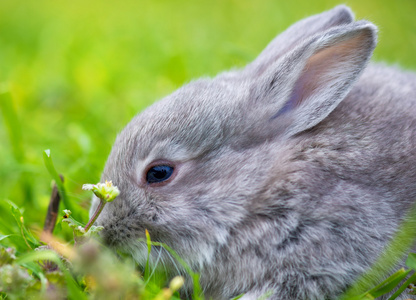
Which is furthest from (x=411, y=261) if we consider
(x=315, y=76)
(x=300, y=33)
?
(x=300, y=33)

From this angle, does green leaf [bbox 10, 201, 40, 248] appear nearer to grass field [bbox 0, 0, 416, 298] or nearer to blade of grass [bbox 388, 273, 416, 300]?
grass field [bbox 0, 0, 416, 298]

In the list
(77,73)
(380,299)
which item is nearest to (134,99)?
(77,73)

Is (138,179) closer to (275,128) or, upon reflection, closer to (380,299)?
(275,128)

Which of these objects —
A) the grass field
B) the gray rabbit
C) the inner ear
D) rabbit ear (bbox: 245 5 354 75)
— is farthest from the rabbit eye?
rabbit ear (bbox: 245 5 354 75)

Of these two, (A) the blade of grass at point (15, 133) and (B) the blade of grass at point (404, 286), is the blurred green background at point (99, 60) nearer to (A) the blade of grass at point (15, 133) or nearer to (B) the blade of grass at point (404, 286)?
(A) the blade of grass at point (15, 133)

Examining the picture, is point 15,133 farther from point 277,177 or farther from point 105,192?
point 277,177

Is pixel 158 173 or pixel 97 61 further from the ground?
pixel 97 61

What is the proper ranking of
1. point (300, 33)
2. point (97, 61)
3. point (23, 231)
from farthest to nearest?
point (97, 61)
point (300, 33)
point (23, 231)
